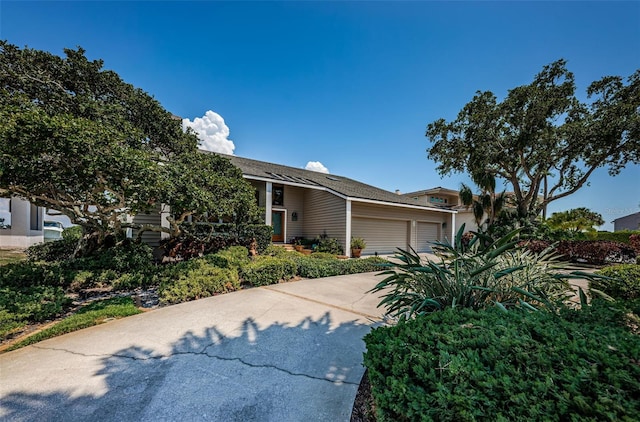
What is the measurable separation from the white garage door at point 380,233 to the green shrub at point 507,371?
11788 millimetres

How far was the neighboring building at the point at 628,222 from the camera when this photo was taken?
23.9 metres

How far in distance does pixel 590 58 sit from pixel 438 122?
20.4 ft

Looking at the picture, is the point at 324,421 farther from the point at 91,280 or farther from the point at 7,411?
the point at 91,280

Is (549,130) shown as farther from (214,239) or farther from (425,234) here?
(214,239)

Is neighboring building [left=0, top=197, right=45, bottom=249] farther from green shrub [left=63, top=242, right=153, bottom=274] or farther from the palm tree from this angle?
the palm tree

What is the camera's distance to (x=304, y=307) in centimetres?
441

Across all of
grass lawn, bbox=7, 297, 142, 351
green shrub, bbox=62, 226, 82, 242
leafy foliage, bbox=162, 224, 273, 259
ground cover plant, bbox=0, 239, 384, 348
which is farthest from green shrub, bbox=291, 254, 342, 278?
green shrub, bbox=62, 226, 82, 242

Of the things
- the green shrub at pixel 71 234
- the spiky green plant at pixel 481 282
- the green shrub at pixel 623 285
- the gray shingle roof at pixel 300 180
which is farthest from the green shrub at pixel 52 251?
the green shrub at pixel 623 285

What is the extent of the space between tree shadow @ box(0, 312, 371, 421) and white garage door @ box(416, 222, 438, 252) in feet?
46.0

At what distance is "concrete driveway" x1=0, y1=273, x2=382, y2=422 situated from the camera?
2014 millimetres

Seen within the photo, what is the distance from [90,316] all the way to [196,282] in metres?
1.61

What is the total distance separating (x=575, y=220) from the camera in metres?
16.1

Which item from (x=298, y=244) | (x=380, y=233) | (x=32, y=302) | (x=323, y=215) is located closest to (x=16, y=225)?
(x=32, y=302)

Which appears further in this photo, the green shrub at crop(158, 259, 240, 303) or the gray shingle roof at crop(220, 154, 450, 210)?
the gray shingle roof at crop(220, 154, 450, 210)
